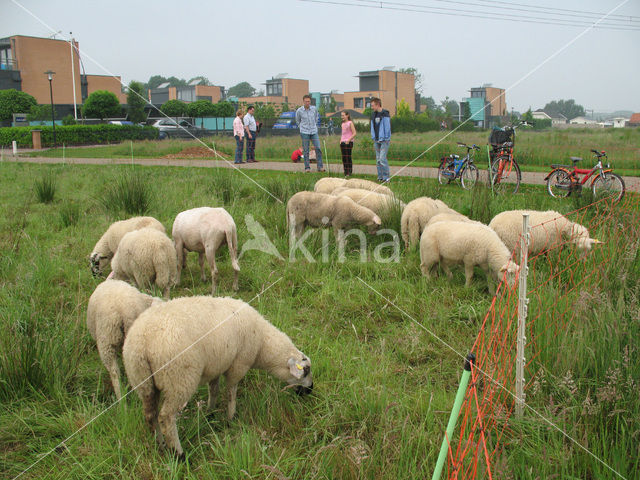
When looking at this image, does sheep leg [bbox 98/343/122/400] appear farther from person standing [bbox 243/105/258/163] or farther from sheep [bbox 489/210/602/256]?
person standing [bbox 243/105/258/163]

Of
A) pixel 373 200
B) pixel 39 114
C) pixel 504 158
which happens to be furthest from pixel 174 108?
pixel 373 200

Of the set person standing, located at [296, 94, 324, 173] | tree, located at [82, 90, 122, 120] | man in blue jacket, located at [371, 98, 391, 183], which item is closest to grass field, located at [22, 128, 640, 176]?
person standing, located at [296, 94, 324, 173]

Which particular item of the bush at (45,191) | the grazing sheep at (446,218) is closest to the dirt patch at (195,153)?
the bush at (45,191)

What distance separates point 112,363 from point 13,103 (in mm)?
40446

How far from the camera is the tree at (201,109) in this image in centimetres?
4022

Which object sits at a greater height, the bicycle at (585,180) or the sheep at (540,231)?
the bicycle at (585,180)

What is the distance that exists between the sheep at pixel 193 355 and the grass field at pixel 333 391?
0.18 metres

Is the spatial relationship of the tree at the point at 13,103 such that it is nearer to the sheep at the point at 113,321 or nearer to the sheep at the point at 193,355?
the sheep at the point at 113,321

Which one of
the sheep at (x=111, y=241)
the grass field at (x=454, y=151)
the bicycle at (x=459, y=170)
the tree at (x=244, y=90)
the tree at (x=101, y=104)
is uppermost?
the tree at (x=244, y=90)

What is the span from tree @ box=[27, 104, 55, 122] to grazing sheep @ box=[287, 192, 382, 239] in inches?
1469

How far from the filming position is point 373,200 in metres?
9.17

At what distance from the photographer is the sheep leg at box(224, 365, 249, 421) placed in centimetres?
405

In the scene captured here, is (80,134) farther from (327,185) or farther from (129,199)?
(327,185)

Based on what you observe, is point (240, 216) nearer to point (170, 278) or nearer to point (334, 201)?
point (334, 201)
